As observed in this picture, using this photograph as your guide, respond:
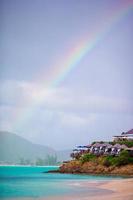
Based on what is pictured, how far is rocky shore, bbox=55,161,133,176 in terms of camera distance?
2.75 metres

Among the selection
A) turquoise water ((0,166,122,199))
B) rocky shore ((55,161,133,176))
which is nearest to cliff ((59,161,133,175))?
rocky shore ((55,161,133,176))

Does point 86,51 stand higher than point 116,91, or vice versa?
point 86,51

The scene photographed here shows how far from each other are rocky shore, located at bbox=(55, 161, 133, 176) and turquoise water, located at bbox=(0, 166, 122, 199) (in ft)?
0.40

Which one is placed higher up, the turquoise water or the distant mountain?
the distant mountain

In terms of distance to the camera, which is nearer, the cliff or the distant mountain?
→ the distant mountain

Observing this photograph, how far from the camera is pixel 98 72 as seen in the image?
9.21ft

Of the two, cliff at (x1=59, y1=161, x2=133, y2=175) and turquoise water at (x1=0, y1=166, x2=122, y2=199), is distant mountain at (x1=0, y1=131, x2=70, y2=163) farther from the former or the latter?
cliff at (x1=59, y1=161, x2=133, y2=175)

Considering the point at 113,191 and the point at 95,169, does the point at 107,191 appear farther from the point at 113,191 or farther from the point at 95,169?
the point at 95,169

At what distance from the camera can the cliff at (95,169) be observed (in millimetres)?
2748

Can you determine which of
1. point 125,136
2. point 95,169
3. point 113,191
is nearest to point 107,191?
point 113,191

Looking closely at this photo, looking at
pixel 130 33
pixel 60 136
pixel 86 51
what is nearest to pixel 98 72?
pixel 86 51

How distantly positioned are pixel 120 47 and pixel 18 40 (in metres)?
0.71

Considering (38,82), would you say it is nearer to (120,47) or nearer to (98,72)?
(98,72)

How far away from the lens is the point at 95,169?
2.78 metres
